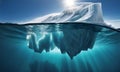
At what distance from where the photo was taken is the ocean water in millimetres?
4379

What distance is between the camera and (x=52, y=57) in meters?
4.54

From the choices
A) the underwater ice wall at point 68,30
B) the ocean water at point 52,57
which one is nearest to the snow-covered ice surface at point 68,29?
the underwater ice wall at point 68,30

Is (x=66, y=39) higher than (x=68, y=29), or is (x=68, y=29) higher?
(x=68, y=29)

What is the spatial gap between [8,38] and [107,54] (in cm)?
243

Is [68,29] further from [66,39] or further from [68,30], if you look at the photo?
[66,39]

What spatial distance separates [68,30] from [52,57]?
0.82m

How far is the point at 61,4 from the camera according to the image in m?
3.56

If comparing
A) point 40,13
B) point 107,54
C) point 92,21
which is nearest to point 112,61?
point 107,54

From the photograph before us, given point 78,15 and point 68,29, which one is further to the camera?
point 68,29

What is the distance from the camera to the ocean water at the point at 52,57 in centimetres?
438

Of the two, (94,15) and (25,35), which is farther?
(25,35)

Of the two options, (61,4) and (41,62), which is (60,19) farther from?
(41,62)

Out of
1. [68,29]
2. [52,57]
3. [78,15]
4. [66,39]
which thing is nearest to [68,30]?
[68,29]

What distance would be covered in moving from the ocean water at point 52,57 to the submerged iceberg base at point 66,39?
0.35 ft
